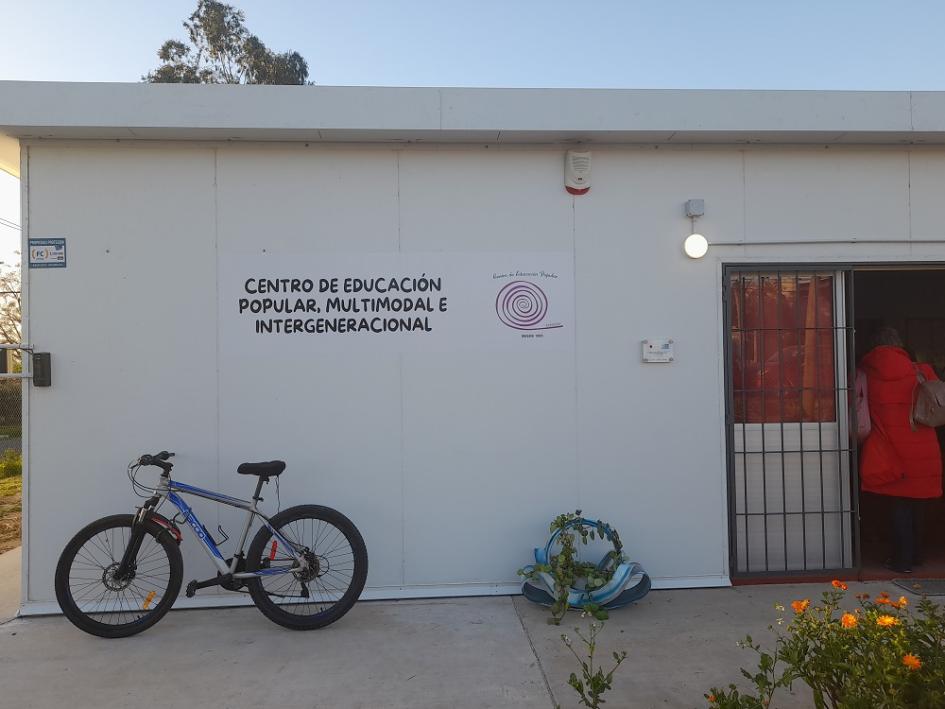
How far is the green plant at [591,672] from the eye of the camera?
8.32ft

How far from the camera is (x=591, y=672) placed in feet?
10.7

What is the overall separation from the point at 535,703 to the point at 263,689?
1.30 m

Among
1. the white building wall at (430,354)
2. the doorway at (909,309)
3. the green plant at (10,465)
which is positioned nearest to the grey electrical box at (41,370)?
the white building wall at (430,354)

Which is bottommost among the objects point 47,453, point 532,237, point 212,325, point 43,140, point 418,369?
point 47,453

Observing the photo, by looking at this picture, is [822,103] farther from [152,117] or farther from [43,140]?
[43,140]

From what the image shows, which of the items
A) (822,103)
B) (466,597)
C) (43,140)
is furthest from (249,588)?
(822,103)

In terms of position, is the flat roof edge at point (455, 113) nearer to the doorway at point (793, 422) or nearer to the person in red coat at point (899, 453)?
the doorway at point (793, 422)

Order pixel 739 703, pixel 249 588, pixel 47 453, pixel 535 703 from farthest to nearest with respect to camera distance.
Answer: pixel 47 453
pixel 249 588
pixel 535 703
pixel 739 703

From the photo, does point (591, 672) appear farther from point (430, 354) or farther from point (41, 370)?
point (41, 370)

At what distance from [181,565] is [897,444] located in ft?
15.8

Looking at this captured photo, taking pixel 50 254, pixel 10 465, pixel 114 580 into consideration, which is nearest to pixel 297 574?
pixel 114 580

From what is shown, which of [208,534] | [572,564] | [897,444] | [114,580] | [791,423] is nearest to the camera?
[114,580]

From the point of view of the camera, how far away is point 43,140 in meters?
4.30

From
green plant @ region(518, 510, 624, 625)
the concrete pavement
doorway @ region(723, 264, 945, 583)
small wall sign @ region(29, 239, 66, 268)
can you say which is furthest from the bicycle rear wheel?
doorway @ region(723, 264, 945, 583)
